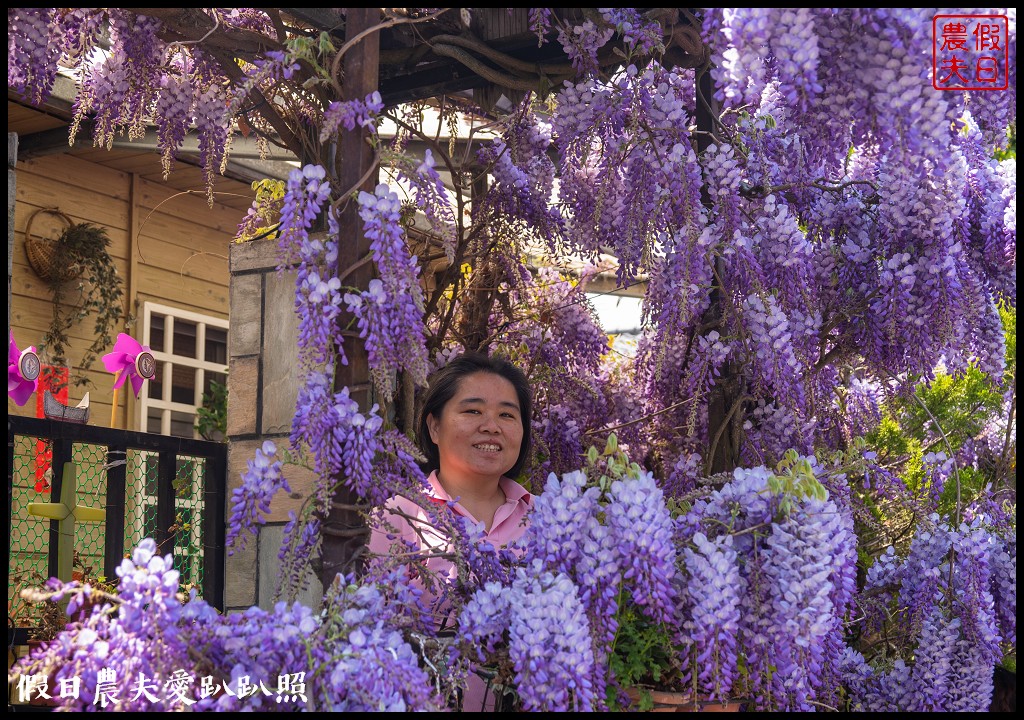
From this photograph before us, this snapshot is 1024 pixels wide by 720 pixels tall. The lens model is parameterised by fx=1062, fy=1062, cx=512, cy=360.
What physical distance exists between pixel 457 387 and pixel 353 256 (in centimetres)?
108

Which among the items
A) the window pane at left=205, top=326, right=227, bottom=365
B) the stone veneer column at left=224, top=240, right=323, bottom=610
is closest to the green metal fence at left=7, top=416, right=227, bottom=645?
the stone veneer column at left=224, top=240, right=323, bottom=610

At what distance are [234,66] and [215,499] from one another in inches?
54.9

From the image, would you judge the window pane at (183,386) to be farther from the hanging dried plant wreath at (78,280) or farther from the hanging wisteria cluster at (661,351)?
the hanging wisteria cluster at (661,351)

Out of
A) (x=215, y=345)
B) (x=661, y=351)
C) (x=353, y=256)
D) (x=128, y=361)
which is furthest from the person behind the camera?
(x=215, y=345)

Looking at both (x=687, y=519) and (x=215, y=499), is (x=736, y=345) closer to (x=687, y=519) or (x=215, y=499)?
(x=687, y=519)

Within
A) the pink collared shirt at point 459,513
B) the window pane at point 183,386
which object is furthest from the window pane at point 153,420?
the pink collared shirt at point 459,513

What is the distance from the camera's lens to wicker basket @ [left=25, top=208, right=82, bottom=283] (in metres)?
4.68

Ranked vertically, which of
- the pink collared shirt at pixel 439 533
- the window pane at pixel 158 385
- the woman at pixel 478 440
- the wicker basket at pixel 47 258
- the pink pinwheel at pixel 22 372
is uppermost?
the wicker basket at pixel 47 258

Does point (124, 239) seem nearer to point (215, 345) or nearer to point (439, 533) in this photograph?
point (215, 345)

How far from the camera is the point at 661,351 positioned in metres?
2.55

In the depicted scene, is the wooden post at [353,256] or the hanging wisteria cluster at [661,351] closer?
the hanging wisteria cluster at [661,351]

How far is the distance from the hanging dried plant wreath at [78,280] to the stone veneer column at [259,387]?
165cm

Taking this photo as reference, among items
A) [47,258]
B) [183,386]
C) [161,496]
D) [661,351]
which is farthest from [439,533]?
[183,386]

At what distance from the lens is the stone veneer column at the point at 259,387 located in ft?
10.6
